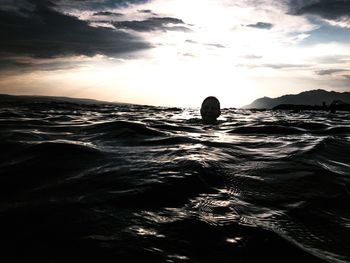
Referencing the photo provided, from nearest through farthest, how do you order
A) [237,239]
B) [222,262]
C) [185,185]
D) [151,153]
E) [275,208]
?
[222,262] → [237,239] → [275,208] → [185,185] → [151,153]

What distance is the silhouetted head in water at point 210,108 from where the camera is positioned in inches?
632

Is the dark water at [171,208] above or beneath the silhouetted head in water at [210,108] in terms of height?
beneath

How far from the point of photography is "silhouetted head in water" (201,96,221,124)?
632 inches

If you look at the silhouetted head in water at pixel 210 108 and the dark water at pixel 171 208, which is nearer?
the dark water at pixel 171 208

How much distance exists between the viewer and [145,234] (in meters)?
2.33

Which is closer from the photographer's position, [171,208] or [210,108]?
[171,208]

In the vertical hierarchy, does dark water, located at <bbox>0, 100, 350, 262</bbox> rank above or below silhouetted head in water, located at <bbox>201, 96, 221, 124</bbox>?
below

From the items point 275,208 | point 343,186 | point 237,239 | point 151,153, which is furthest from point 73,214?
point 343,186

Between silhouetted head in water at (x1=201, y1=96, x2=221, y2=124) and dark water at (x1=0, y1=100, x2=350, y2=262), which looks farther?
silhouetted head in water at (x1=201, y1=96, x2=221, y2=124)

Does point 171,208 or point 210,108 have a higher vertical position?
point 210,108

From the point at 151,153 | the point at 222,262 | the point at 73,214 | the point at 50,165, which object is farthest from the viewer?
the point at 151,153

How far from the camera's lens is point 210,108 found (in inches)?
635

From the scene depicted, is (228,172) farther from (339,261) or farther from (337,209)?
(339,261)

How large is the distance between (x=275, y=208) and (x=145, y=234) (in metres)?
1.47
